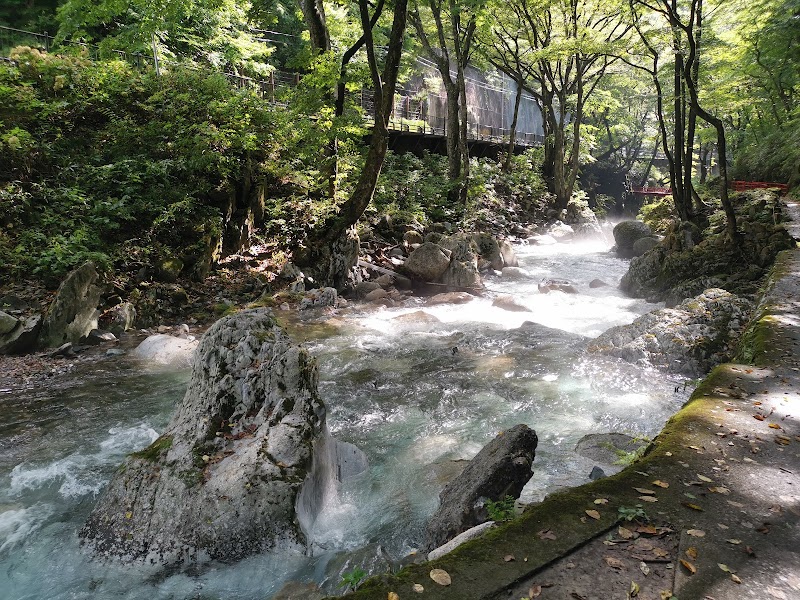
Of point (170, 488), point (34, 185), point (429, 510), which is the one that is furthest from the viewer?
point (34, 185)

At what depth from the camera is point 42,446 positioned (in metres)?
5.38

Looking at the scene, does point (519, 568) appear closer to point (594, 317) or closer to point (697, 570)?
point (697, 570)

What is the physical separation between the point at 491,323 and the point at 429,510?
6.54 meters

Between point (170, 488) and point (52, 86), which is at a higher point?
point (52, 86)

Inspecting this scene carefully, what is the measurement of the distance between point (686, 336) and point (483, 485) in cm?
561

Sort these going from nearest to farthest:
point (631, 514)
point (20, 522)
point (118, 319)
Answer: point (631, 514), point (20, 522), point (118, 319)

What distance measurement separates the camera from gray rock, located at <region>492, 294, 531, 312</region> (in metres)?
11.7

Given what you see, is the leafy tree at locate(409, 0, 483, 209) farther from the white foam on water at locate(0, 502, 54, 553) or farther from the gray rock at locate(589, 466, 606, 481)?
the white foam on water at locate(0, 502, 54, 553)

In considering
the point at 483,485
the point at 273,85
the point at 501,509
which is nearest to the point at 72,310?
the point at 483,485

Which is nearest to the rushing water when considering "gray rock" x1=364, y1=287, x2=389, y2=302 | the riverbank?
"gray rock" x1=364, y1=287, x2=389, y2=302

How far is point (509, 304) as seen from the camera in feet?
38.7

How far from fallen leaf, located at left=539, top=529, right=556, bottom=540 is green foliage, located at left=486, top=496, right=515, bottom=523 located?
0.27m

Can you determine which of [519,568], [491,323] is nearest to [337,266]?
[491,323]

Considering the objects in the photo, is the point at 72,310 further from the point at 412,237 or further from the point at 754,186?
the point at 754,186
